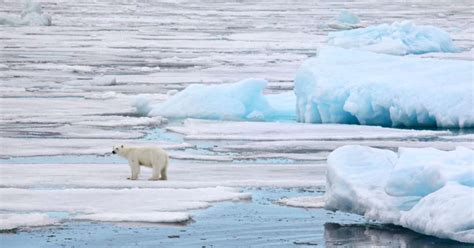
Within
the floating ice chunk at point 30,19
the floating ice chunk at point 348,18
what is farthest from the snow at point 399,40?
the floating ice chunk at point 30,19

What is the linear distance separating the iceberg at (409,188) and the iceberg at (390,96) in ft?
13.8

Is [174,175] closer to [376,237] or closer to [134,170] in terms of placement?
[134,170]

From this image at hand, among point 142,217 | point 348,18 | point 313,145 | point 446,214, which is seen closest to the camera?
point 446,214

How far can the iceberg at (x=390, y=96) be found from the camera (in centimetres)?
1136

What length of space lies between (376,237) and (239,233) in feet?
2.46

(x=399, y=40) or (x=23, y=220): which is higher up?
(x=23, y=220)

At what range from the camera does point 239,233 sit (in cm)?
641

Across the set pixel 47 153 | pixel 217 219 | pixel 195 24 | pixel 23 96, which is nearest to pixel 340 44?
pixel 23 96

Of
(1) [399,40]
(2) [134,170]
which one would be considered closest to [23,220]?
(2) [134,170]

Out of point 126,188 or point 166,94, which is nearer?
point 126,188

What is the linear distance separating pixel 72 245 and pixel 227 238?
83 cm

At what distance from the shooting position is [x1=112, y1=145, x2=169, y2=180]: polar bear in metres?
7.91

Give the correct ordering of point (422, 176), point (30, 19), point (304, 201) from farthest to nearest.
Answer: point (30, 19) < point (304, 201) < point (422, 176)

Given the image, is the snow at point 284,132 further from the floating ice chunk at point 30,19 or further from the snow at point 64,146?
the floating ice chunk at point 30,19
